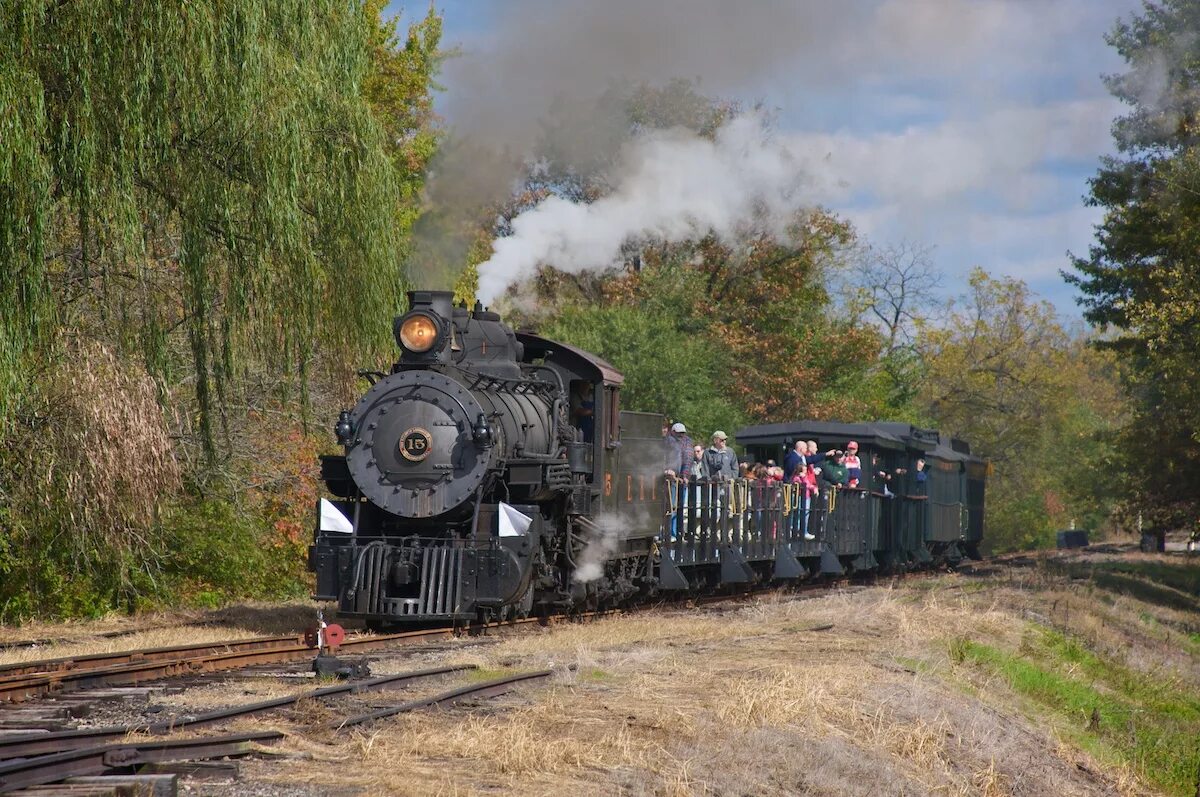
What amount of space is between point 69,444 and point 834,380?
30091 mm

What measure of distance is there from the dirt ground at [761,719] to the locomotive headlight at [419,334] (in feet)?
9.72

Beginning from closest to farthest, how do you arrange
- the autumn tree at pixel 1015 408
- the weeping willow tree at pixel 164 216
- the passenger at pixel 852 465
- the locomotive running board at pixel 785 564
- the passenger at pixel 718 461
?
the weeping willow tree at pixel 164 216 → the passenger at pixel 718 461 → the locomotive running board at pixel 785 564 → the passenger at pixel 852 465 → the autumn tree at pixel 1015 408

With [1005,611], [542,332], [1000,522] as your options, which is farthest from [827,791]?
[1000,522]

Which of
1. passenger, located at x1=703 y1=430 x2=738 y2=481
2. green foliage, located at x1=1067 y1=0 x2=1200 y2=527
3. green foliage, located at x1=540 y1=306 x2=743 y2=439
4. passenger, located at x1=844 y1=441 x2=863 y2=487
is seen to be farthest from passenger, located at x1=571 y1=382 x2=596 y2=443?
green foliage, located at x1=540 y1=306 x2=743 y2=439

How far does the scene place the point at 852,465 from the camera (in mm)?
23828

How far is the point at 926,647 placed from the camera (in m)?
13.2

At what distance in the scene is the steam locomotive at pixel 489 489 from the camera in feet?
42.6

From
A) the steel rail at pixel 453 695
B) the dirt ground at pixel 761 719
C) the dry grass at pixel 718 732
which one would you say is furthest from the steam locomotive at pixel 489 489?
the steel rail at pixel 453 695

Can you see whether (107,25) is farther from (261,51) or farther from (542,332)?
(542,332)

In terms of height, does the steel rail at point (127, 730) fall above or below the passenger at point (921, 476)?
below

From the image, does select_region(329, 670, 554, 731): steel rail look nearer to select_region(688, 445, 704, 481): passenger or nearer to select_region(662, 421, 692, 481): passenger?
select_region(662, 421, 692, 481): passenger

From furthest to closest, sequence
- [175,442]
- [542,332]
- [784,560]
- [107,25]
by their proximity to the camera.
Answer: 1. [542,332]
2. [784,560]
3. [175,442]
4. [107,25]

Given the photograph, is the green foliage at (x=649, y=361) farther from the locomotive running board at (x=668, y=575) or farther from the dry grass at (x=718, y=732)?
the dry grass at (x=718, y=732)

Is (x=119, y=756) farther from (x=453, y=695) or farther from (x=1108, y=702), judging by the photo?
(x=1108, y=702)
